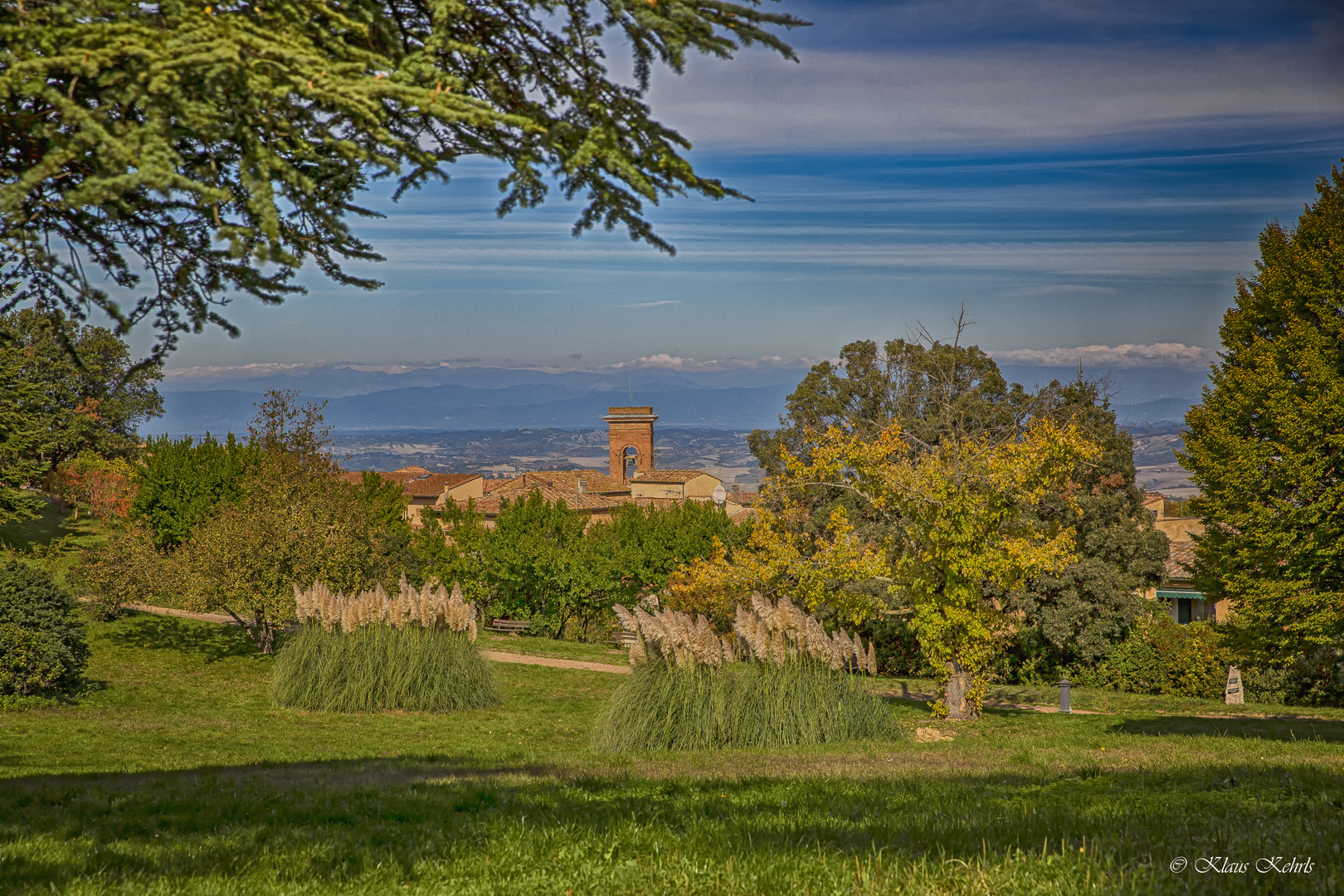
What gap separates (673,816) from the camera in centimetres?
575

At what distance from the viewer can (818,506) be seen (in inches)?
1318

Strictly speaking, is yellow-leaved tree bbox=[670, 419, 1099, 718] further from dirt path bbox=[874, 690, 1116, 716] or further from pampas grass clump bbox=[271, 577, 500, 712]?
pampas grass clump bbox=[271, 577, 500, 712]

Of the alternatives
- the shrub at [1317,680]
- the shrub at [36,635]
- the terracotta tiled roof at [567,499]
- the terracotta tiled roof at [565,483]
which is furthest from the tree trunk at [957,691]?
the terracotta tiled roof at [565,483]

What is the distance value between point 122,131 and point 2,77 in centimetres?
54

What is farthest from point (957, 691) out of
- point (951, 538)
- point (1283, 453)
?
point (1283, 453)

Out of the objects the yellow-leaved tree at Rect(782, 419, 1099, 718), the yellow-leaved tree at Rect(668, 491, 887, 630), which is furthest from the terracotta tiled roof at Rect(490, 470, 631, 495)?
the yellow-leaved tree at Rect(782, 419, 1099, 718)

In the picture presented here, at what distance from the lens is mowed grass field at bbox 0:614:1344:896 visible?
4.14m

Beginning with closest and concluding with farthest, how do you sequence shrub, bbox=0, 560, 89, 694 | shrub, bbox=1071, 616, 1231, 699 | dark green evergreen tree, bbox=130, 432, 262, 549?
shrub, bbox=0, 560, 89, 694
shrub, bbox=1071, 616, 1231, 699
dark green evergreen tree, bbox=130, 432, 262, 549

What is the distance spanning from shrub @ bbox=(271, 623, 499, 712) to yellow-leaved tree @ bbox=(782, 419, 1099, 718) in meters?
7.45

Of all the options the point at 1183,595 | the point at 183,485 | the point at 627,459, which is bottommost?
the point at 1183,595

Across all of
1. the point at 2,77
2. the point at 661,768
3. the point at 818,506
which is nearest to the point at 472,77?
the point at 2,77

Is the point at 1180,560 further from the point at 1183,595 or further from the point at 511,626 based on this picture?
the point at 511,626

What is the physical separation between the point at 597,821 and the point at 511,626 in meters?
29.3

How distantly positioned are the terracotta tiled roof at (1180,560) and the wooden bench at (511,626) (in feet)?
74.6
